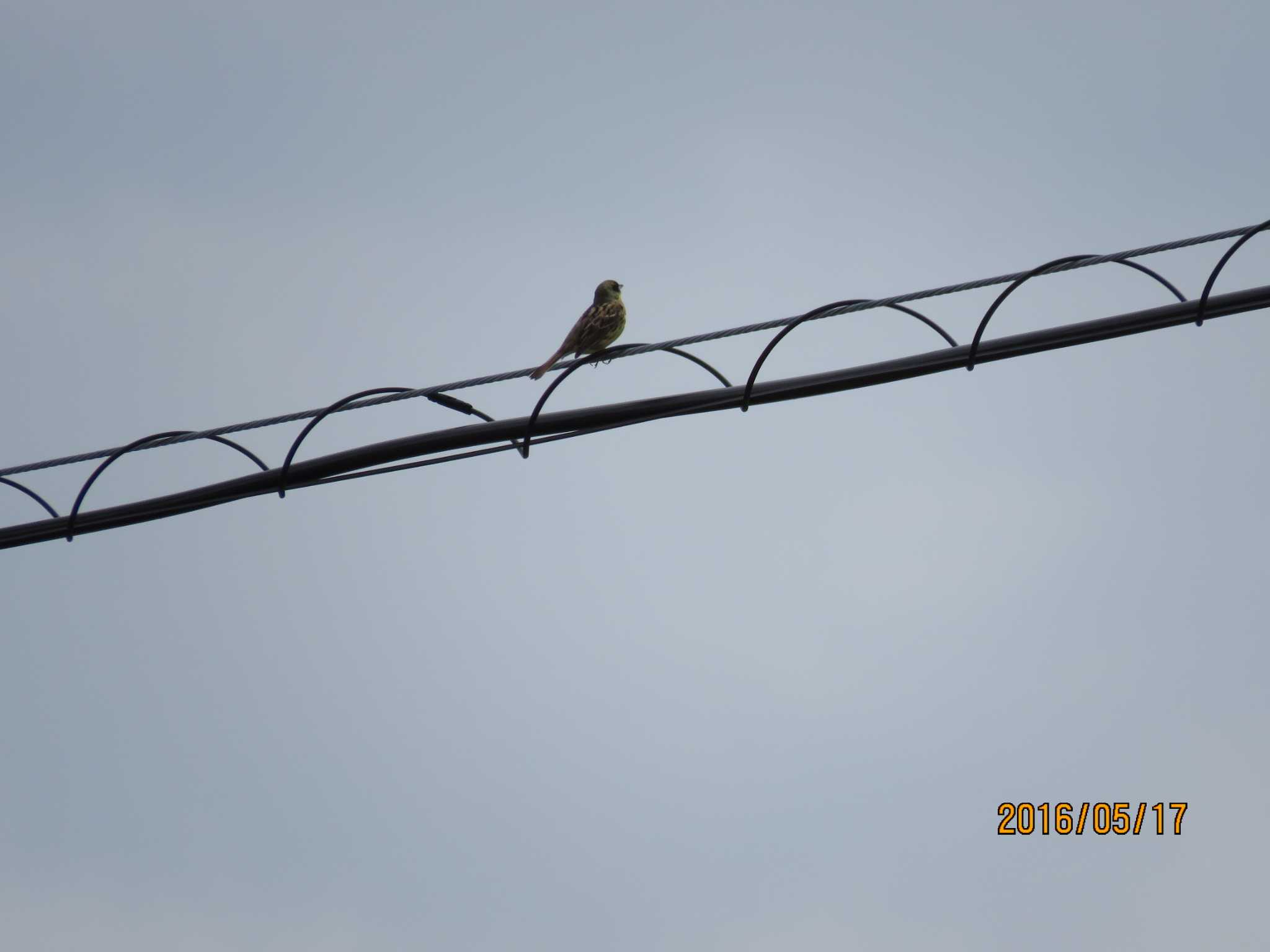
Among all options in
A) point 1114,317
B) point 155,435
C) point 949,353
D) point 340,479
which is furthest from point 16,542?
point 1114,317

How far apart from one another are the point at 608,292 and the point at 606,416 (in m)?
5.60

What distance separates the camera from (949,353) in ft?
28.1

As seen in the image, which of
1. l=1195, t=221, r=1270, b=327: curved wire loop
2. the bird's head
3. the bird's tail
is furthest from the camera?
the bird's head

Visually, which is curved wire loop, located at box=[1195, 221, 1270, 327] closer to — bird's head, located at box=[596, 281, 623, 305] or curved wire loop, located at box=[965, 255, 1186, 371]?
curved wire loop, located at box=[965, 255, 1186, 371]

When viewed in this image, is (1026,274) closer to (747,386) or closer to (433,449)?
(747,386)

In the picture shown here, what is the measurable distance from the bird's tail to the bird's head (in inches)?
60.2

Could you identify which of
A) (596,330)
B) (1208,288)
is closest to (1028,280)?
(1208,288)

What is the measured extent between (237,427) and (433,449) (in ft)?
4.11

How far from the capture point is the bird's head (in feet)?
47.5

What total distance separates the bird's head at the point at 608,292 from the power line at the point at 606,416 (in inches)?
203

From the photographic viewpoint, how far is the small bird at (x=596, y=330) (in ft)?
43.4

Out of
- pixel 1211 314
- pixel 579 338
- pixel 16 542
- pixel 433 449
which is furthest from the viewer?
pixel 579 338

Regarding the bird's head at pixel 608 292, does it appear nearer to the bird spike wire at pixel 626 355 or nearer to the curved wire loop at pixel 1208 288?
the bird spike wire at pixel 626 355

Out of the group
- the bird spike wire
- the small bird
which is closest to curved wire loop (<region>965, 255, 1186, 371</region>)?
the bird spike wire
